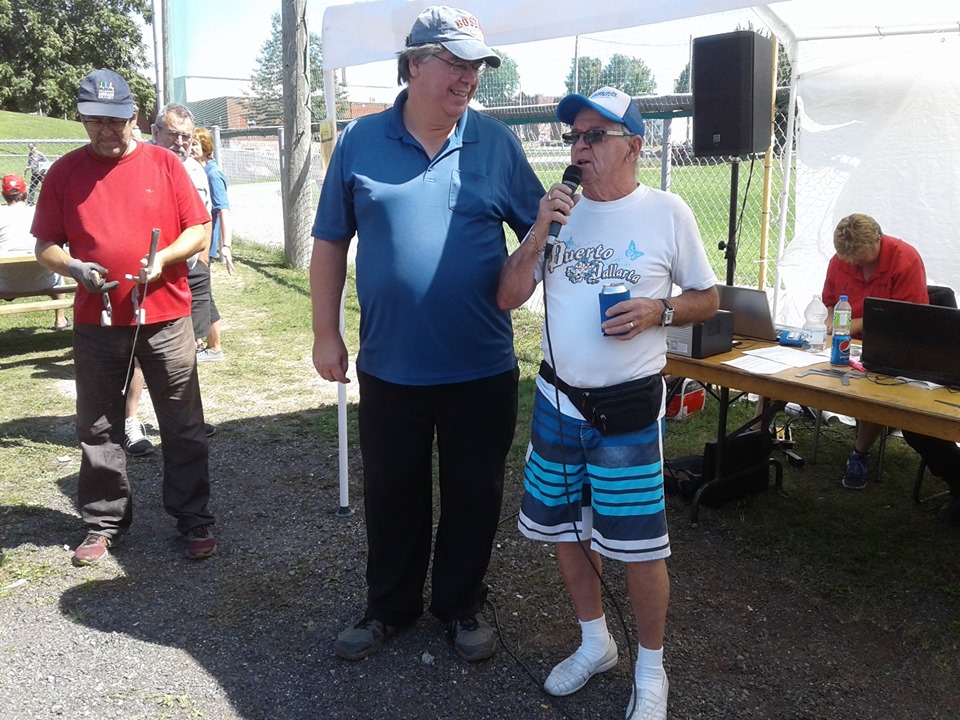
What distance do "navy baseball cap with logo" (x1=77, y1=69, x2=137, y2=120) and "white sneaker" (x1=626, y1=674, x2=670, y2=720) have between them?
280 centimetres

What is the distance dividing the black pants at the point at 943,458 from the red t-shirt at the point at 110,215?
352 centimetres

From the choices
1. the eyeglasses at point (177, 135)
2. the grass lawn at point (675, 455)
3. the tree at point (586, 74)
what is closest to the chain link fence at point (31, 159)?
the grass lawn at point (675, 455)

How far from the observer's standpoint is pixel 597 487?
94.3 inches

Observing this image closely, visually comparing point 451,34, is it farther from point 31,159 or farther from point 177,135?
point 31,159

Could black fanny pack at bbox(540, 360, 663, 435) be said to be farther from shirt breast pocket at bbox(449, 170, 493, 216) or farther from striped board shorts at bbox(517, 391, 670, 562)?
shirt breast pocket at bbox(449, 170, 493, 216)

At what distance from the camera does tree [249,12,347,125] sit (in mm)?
10023

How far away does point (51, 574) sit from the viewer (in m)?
3.43

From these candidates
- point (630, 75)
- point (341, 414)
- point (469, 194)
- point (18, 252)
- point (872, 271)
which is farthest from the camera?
point (18, 252)

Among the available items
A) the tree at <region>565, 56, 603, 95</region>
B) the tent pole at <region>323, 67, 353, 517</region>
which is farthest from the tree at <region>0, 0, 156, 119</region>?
the tent pole at <region>323, 67, 353, 517</region>

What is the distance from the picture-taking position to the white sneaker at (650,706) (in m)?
2.44

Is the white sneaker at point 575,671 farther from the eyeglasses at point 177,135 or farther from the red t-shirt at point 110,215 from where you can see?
the eyeglasses at point 177,135

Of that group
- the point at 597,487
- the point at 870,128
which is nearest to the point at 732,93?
the point at 870,128

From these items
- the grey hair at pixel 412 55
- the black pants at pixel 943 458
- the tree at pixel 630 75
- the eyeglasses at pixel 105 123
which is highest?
the tree at pixel 630 75

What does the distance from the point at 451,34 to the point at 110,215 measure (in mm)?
1755
